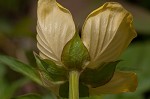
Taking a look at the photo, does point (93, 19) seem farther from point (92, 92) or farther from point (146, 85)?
point (146, 85)

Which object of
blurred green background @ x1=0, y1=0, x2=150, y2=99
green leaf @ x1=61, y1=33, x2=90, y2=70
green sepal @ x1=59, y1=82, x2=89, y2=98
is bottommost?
blurred green background @ x1=0, y1=0, x2=150, y2=99

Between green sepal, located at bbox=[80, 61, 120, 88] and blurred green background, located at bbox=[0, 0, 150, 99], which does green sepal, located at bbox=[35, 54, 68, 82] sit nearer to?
green sepal, located at bbox=[80, 61, 120, 88]

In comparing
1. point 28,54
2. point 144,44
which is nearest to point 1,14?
point 28,54

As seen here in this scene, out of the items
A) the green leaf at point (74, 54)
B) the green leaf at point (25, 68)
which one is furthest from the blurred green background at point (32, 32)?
the green leaf at point (74, 54)

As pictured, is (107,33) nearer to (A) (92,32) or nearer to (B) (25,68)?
(A) (92,32)

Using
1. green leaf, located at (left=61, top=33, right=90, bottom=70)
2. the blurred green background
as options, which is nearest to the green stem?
green leaf, located at (left=61, top=33, right=90, bottom=70)

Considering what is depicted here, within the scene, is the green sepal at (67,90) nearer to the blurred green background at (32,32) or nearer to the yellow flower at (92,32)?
the yellow flower at (92,32)
